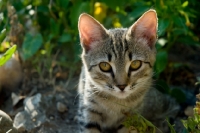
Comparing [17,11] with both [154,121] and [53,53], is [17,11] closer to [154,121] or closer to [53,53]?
[53,53]

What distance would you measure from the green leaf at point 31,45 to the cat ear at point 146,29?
109 centimetres

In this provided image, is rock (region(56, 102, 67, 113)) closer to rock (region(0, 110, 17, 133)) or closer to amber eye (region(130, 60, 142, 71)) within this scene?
rock (region(0, 110, 17, 133))

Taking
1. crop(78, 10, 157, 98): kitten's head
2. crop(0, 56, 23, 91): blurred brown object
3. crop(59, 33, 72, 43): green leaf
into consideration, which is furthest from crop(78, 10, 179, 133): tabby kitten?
crop(0, 56, 23, 91): blurred brown object

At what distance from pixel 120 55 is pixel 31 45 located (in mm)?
1167

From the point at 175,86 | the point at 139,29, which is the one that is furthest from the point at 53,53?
the point at 139,29

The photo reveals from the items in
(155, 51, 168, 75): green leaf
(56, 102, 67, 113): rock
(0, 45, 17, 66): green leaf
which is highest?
(0, 45, 17, 66): green leaf

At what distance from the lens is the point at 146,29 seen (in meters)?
3.32

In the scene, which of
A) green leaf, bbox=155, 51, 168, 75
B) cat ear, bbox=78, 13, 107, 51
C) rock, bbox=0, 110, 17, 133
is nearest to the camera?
rock, bbox=0, 110, 17, 133

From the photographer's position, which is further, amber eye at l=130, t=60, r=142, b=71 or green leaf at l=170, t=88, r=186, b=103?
green leaf at l=170, t=88, r=186, b=103

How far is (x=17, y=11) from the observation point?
13.9ft

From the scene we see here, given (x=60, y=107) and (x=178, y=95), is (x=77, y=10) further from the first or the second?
(x=178, y=95)

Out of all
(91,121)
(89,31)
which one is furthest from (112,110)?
(89,31)

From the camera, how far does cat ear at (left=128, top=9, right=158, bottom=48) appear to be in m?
3.25

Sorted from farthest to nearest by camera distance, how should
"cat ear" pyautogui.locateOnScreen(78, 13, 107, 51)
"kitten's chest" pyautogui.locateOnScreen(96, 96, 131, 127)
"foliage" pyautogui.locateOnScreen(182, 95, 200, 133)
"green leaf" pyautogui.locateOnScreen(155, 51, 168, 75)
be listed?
1. "green leaf" pyautogui.locateOnScreen(155, 51, 168, 75)
2. "kitten's chest" pyautogui.locateOnScreen(96, 96, 131, 127)
3. "cat ear" pyautogui.locateOnScreen(78, 13, 107, 51)
4. "foliage" pyautogui.locateOnScreen(182, 95, 200, 133)
